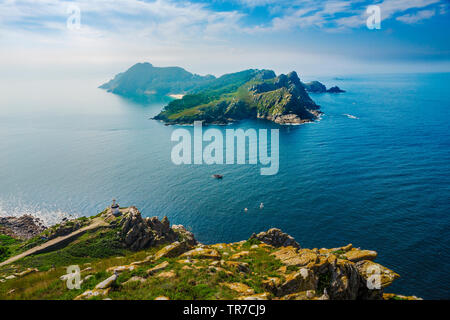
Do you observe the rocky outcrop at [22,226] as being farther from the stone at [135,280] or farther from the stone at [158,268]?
the stone at [135,280]

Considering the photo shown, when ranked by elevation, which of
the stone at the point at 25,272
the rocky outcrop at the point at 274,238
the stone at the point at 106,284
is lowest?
the rocky outcrop at the point at 274,238

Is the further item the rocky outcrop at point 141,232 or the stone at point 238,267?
the rocky outcrop at point 141,232

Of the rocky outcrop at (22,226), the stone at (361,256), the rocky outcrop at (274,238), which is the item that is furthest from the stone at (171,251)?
the rocky outcrop at (22,226)

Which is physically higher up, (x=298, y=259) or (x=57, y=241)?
(x=298, y=259)

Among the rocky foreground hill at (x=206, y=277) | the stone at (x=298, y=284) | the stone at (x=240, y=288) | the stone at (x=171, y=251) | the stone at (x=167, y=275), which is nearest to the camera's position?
the stone at (x=240, y=288)

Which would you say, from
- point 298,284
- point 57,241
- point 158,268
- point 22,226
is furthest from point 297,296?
point 22,226

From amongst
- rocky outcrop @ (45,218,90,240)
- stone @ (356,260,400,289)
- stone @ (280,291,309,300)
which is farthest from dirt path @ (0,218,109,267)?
stone @ (356,260,400,289)

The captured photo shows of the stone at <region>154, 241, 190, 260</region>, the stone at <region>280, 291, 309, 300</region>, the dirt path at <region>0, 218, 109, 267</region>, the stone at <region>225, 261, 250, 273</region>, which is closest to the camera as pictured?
the stone at <region>280, 291, 309, 300</region>

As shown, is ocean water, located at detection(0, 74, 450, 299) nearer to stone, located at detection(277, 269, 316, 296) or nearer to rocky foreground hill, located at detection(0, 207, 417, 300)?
rocky foreground hill, located at detection(0, 207, 417, 300)

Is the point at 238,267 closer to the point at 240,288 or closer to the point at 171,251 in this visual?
the point at 240,288
